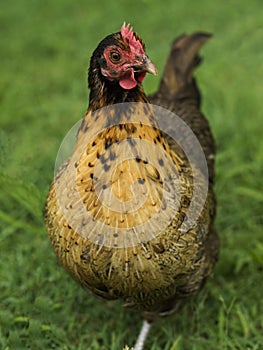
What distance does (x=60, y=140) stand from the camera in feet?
15.3

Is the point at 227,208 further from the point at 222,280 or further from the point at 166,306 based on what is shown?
the point at 166,306

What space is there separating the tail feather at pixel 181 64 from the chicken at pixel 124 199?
1003mm

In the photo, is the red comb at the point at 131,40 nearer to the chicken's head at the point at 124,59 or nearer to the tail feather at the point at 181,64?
the chicken's head at the point at 124,59

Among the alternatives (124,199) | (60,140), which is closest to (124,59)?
(124,199)

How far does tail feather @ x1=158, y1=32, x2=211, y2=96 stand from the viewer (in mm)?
3636

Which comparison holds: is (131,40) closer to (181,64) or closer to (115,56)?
(115,56)

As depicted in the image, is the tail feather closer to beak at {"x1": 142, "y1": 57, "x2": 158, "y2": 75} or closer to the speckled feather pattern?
the speckled feather pattern

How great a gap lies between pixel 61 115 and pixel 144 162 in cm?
301

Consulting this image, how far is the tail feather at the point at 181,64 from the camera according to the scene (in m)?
3.64

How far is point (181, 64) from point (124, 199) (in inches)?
63.3

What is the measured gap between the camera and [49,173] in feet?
13.4

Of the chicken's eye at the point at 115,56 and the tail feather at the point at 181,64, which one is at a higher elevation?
the tail feather at the point at 181,64

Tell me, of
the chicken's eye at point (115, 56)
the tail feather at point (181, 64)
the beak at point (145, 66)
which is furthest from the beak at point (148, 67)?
the tail feather at point (181, 64)

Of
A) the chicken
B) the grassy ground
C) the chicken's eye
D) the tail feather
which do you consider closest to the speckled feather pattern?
the chicken
